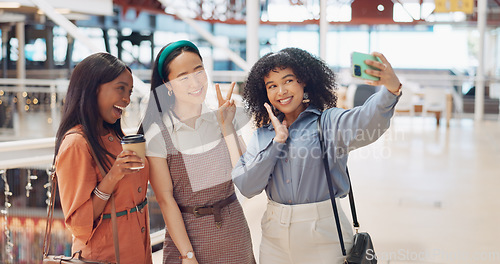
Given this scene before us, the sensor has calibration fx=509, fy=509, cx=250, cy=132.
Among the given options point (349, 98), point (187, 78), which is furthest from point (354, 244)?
point (349, 98)

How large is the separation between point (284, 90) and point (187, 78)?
0.31m

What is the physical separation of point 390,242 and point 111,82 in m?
2.60

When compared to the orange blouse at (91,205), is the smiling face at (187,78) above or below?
above

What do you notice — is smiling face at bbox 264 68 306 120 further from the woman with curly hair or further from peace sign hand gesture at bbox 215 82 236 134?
peace sign hand gesture at bbox 215 82 236 134

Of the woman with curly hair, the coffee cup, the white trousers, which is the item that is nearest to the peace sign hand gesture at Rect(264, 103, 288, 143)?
the woman with curly hair

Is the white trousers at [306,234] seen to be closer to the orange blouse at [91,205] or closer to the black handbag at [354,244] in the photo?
the black handbag at [354,244]

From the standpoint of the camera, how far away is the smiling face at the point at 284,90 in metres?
1.58

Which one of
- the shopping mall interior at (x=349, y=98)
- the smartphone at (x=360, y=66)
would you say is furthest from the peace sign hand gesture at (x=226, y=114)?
the smartphone at (x=360, y=66)

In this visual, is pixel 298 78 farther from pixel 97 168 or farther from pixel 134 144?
pixel 97 168

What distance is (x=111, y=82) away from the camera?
152cm

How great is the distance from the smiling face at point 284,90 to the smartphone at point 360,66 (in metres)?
0.27

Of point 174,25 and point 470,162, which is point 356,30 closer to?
point 174,25

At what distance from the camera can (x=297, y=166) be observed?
5.08 ft

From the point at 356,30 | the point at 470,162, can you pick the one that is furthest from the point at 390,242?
the point at 356,30
